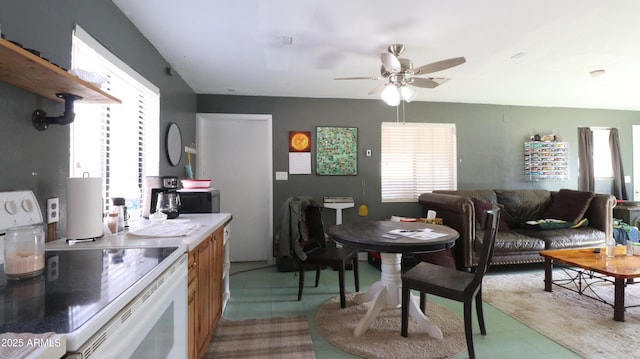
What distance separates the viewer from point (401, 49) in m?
2.55

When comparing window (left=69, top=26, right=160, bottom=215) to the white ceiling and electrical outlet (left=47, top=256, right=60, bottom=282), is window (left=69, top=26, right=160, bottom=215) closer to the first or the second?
the white ceiling

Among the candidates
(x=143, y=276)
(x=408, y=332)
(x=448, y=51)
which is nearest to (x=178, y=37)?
(x=143, y=276)

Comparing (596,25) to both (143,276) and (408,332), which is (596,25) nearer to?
(408,332)

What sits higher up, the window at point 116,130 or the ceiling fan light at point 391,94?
the ceiling fan light at point 391,94

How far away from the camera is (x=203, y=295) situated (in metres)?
1.75

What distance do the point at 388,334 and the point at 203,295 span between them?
1.33m

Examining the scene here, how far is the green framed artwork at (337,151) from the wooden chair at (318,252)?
3.94 ft

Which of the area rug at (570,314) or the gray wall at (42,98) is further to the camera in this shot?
the area rug at (570,314)

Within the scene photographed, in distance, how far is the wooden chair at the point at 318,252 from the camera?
8.42 ft

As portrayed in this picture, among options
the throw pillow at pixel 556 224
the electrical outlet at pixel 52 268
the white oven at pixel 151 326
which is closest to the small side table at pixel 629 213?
the throw pillow at pixel 556 224

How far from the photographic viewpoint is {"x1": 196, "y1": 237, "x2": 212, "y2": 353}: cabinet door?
1649 mm

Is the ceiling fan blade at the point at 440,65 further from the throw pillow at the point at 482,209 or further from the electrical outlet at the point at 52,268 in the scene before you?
the electrical outlet at the point at 52,268

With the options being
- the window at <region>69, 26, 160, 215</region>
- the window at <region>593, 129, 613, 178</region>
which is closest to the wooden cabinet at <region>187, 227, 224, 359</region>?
the window at <region>69, 26, 160, 215</region>

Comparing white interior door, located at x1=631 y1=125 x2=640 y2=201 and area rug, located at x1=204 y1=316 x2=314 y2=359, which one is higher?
white interior door, located at x1=631 y1=125 x2=640 y2=201
